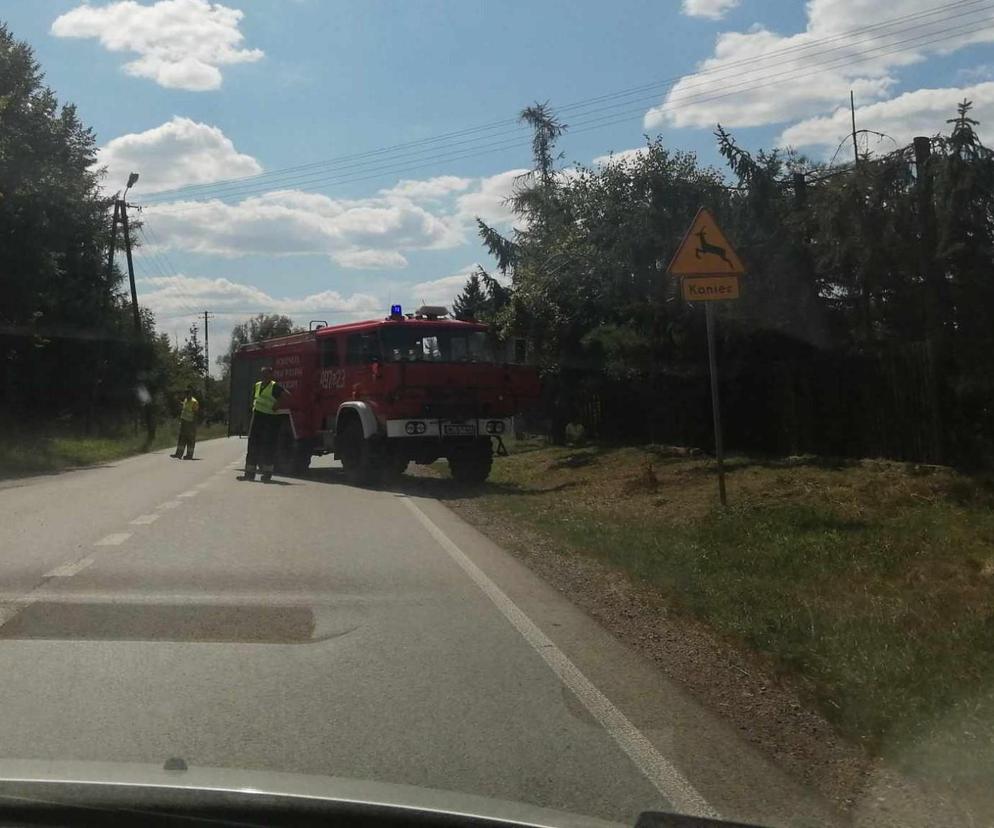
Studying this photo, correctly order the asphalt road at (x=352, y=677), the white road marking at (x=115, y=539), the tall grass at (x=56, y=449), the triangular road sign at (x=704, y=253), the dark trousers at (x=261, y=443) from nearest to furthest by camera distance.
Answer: the asphalt road at (x=352, y=677) < the white road marking at (x=115, y=539) < the triangular road sign at (x=704, y=253) < the dark trousers at (x=261, y=443) < the tall grass at (x=56, y=449)

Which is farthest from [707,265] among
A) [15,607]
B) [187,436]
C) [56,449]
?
[56,449]

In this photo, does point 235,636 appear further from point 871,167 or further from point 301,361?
point 301,361

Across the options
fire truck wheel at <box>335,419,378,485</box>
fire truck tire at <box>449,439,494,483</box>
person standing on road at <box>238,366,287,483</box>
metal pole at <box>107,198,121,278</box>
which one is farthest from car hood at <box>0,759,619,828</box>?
metal pole at <box>107,198,121,278</box>

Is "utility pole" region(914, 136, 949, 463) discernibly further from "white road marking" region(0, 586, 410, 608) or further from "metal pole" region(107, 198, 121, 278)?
"metal pole" region(107, 198, 121, 278)

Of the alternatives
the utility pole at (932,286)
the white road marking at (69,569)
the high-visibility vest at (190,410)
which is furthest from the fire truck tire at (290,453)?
the utility pole at (932,286)

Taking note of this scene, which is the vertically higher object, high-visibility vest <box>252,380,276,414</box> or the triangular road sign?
the triangular road sign

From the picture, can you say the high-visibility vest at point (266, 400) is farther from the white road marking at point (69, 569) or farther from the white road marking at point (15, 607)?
the white road marking at point (15, 607)

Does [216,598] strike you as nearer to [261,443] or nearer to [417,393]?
[417,393]

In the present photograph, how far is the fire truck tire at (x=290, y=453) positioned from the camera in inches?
904

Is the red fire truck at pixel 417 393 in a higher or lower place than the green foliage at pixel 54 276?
lower

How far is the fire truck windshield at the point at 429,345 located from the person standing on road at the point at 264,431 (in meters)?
2.86

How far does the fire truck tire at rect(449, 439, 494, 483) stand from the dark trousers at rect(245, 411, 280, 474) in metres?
3.41

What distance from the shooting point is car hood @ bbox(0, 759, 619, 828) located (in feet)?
11.2

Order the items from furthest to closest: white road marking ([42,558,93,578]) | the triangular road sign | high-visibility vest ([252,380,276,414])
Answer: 1. high-visibility vest ([252,380,276,414])
2. the triangular road sign
3. white road marking ([42,558,93,578])
